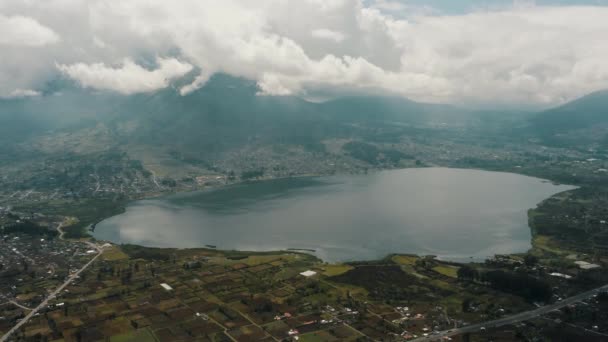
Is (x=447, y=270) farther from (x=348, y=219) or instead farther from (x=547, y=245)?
(x=348, y=219)

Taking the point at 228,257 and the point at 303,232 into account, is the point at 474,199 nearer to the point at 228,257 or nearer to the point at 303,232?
the point at 303,232

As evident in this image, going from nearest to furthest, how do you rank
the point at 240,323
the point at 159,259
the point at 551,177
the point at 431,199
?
1. the point at 240,323
2. the point at 159,259
3. the point at 431,199
4. the point at 551,177

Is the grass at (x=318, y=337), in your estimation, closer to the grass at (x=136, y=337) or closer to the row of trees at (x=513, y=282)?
the grass at (x=136, y=337)

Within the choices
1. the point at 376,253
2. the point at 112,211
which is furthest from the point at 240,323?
the point at 112,211

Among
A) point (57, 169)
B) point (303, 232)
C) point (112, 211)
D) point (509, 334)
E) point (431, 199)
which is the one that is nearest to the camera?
point (509, 334)

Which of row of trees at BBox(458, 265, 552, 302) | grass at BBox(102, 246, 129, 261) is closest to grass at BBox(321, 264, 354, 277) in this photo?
row of trees at BBox(458, 265, 552, 302)

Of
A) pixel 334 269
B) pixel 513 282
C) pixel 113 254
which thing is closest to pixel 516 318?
pixel 513 282
